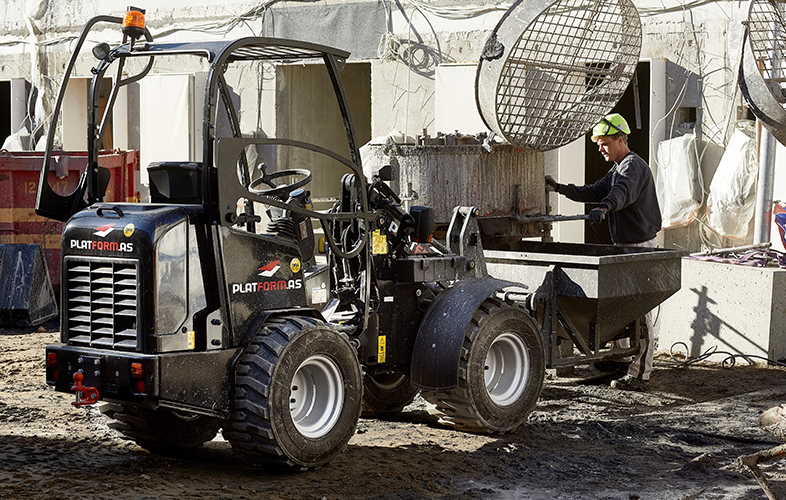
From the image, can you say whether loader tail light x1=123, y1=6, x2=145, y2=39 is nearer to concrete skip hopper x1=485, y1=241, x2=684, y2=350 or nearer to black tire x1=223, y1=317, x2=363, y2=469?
black tire x1=223, y1=317, x2=363, y2=469

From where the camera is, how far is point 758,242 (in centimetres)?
1170

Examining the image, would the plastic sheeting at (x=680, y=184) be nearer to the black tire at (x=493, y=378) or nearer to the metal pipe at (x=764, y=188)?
the metal pipe at (x=764, y=188)

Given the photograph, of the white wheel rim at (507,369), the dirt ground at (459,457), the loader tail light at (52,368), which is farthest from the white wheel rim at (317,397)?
the white wheel rim at (507,369)

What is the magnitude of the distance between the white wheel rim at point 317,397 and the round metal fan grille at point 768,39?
117 inches

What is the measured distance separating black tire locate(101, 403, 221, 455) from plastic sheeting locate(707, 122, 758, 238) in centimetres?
648

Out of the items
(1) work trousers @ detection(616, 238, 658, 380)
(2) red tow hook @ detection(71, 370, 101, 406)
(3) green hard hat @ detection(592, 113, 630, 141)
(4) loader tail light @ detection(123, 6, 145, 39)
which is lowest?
(1) work trousers @ detection(616, 238, 658, 380)

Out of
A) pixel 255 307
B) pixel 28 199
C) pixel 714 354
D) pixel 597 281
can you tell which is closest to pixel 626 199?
pixel 597 281

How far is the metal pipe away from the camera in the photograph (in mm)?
11422

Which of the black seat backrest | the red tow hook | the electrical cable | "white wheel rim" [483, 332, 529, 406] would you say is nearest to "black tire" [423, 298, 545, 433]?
"white wheel rim" [483, 332, 529, 406]

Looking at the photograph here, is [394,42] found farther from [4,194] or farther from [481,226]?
[481,226]

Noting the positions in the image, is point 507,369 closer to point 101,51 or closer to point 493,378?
point 493,378

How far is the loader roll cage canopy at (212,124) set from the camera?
6285mm

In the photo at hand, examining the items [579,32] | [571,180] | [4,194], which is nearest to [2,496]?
[579,32]

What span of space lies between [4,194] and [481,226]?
5.84 m
